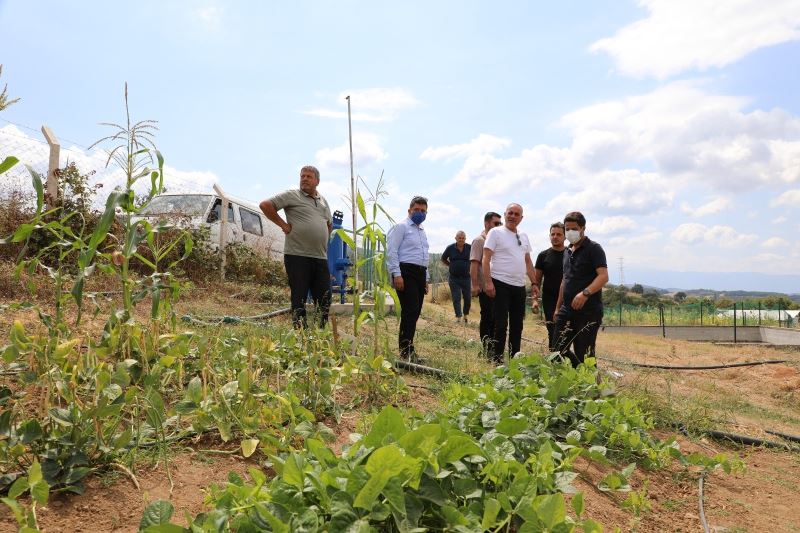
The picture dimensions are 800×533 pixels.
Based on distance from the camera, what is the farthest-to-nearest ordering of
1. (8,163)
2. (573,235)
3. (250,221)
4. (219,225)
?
(250,221), (219,225), (573,235), (8,163)

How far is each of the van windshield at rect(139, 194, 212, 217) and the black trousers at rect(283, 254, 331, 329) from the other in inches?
213

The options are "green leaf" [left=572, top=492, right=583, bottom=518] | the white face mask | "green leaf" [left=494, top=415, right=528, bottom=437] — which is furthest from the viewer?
the white face mask

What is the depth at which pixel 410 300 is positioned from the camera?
475 centimetres

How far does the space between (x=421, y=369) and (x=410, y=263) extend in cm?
104

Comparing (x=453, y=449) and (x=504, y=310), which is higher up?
(x=504, y=310)

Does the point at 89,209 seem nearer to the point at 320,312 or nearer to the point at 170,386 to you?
the point at 320,312

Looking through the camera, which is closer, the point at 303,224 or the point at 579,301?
the point at 579,301

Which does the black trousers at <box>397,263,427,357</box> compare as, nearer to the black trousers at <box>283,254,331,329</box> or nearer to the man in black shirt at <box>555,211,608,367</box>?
the black trousers at <box>283,254,331,329</box>

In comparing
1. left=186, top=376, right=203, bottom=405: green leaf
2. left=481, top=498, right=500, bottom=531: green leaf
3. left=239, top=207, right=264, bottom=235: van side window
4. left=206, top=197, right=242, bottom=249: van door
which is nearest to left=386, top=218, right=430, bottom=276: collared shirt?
left=186, top=376, right=203, bottom=405: green leaf

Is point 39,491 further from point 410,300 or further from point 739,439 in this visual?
point 739,439

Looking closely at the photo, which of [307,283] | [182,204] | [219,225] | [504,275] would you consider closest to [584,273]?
[504,275]

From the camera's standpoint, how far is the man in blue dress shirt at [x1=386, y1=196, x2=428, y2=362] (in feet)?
15.5

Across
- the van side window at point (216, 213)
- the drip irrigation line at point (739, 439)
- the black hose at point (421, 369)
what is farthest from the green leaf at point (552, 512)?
the van side window at point (216, 213)

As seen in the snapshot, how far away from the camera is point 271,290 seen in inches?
356
